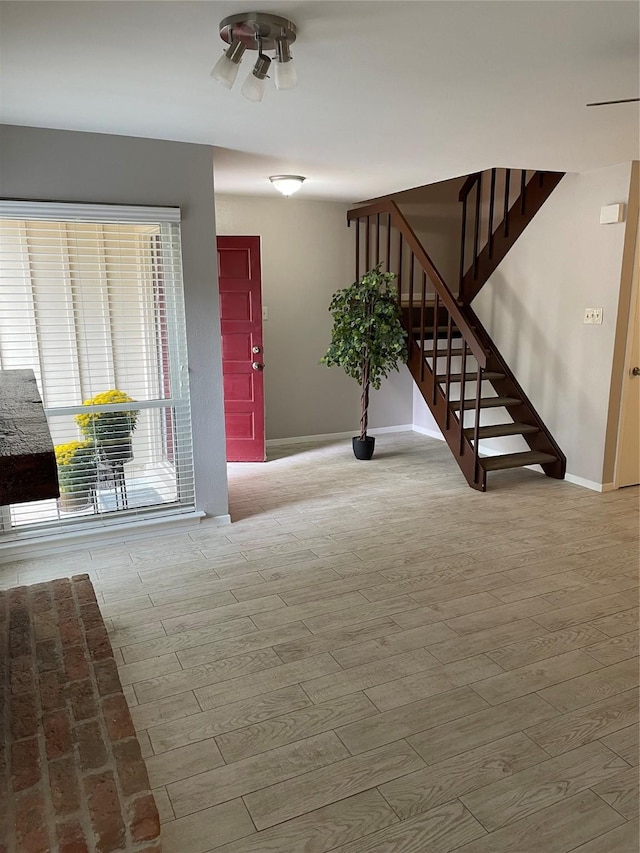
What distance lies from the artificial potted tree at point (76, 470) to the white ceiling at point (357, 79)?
1.74 m

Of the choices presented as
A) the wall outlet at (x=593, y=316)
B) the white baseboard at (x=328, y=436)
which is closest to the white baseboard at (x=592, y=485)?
the wall outlet at (x=593, y=316)

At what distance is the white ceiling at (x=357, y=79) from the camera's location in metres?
1.90

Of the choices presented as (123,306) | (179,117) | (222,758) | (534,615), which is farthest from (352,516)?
(179,117)

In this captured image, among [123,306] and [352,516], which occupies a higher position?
[123,306]

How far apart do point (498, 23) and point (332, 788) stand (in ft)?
7.98

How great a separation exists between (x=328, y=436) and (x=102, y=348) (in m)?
3.20

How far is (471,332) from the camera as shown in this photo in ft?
14.9

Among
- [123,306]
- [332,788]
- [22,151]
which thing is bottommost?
[332,788]

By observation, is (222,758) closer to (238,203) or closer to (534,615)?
(534,615)

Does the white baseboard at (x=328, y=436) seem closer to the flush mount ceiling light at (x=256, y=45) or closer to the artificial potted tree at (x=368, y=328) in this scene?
the artificial potted tree at (x=368, y=328)

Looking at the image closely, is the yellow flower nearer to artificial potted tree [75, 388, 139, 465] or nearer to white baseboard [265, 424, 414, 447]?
artificial potted tree [75, 388, 139, 465]

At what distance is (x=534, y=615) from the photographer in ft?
9.41

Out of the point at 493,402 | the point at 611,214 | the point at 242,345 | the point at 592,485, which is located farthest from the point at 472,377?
the point at 242,345

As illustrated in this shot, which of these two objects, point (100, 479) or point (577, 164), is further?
point (577, 164)
